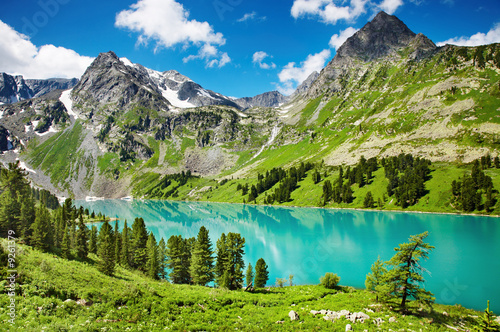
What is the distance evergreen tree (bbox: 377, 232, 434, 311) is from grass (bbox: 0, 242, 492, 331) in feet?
6.50

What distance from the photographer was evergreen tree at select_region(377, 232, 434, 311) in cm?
2214

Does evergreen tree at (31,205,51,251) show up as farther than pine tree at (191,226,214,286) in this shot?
No

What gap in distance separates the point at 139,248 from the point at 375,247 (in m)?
60.0

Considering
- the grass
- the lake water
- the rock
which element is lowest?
the lake water

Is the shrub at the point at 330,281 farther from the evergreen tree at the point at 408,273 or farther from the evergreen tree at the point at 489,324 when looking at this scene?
the evergreen tree at the point at 489,324

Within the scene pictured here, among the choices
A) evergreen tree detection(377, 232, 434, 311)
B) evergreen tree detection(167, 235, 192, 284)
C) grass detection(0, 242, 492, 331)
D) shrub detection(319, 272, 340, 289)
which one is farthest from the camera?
evergreen tree detection(167, 235, 192, 284)

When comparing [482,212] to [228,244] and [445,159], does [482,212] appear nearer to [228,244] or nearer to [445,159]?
[445,159]

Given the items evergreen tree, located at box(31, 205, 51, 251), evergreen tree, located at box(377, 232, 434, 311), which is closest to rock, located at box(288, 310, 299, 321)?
evergreen tree, located at box(377, 232, 434, 311)

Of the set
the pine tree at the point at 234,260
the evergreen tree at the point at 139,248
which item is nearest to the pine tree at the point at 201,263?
the pine tree at the point at 234,260

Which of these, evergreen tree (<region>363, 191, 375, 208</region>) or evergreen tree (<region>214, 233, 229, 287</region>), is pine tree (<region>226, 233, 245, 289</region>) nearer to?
evergreen tree (<region>214, 233, 229, 287</region>)

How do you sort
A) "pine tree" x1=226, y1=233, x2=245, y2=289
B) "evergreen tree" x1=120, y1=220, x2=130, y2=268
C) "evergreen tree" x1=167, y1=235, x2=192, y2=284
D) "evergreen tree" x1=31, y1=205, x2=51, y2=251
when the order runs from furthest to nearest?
"evergreen tree" x1=120, y1=220, x2=130, y2=268 → "evergreen tree" x1=167, y1=235, x2=192, y2=284 → "evergreen tree" x1=31, y1=205, x2=51, y2=251 → "pine tree" x1=226, y1=233, x2=245, y2=289

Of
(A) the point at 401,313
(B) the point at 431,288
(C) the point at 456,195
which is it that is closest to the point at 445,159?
(C) the point at 456,195

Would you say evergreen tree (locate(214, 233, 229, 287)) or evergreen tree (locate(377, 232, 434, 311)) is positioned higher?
evergreen tree (locate(377, 232, 434, 311))

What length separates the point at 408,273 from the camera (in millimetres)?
22547
